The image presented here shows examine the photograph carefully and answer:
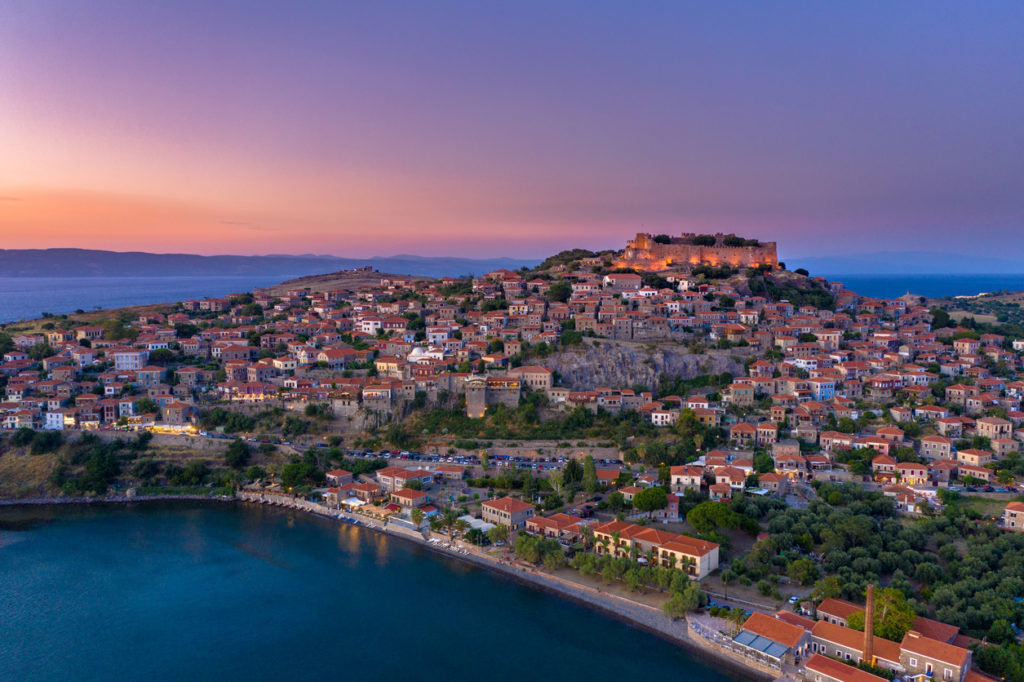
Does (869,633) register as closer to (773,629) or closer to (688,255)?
(773,629)

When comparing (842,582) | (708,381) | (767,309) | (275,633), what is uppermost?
(767,309)

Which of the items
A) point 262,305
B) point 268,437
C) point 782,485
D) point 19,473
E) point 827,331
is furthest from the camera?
point 262,305

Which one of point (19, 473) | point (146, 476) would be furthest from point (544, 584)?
point (19, 473)

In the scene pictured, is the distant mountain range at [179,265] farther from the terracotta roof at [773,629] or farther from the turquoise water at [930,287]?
→ the terracotta roof at [773,629]

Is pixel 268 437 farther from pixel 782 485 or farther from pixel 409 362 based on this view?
pixel 782 485

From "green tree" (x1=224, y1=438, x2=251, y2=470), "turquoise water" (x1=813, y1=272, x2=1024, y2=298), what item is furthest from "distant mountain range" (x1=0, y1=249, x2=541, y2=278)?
"green tree" (x1=224, y1=438, x2=251, y2=470)

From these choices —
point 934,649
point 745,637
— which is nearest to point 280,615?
point 745,637
